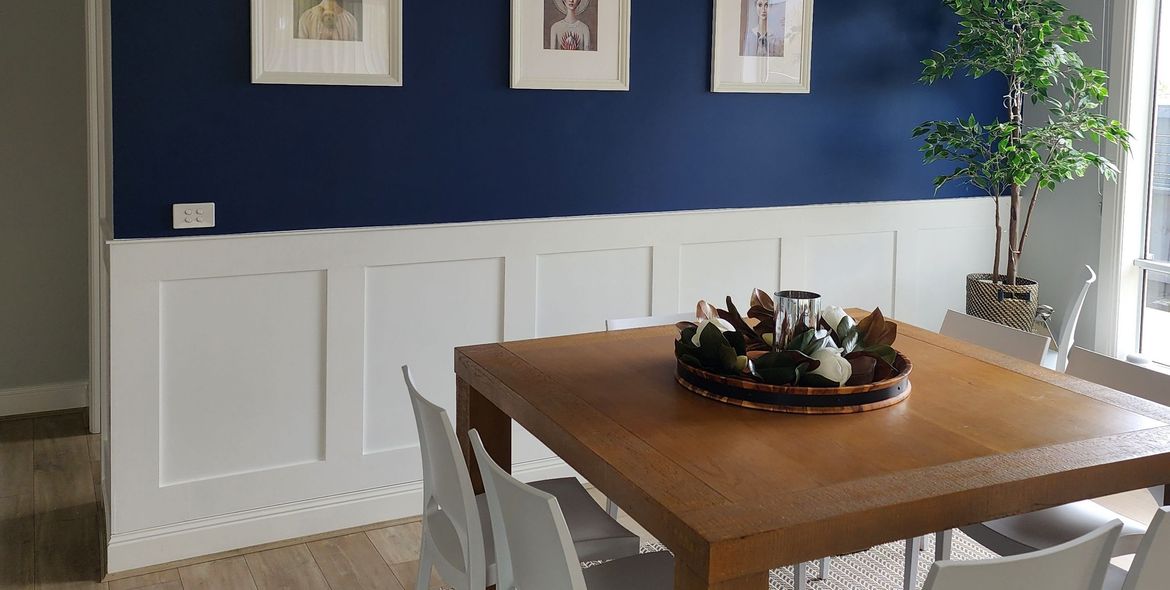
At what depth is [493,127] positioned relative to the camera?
12.7 feet

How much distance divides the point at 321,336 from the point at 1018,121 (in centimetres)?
287

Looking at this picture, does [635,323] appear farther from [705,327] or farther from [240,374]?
[240,374]

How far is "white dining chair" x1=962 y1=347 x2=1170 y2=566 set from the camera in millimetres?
2648

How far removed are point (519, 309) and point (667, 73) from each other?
3.48 ft

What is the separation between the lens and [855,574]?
353 cm

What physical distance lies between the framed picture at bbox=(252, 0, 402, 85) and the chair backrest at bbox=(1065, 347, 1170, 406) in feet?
7.44

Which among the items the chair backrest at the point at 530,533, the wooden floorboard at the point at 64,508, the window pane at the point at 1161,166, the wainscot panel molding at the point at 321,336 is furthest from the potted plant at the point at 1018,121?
the wooden floorboard at the point at 64,508

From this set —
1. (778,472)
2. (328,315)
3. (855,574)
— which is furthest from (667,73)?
(778,472)

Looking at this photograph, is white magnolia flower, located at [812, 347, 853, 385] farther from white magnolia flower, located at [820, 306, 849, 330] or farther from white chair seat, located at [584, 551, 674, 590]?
white chair seat, located at [584, 551, 674, 590]

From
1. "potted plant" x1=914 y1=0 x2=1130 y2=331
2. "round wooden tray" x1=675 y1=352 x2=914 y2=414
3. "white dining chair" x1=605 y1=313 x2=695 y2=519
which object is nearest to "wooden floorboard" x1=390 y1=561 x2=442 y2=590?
"white dining chair" x1=605 y1=313 x2=695 y2=519

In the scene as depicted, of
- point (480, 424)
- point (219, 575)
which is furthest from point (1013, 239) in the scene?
point (219, 575)

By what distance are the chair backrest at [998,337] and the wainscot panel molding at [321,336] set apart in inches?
42.6

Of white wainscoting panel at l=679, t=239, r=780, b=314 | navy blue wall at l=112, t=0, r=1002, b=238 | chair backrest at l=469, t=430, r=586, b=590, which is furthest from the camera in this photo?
white wainscoting panel at l=679, t=239, r=780, b=314

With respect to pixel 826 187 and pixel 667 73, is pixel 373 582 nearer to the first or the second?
pixel 667 73
